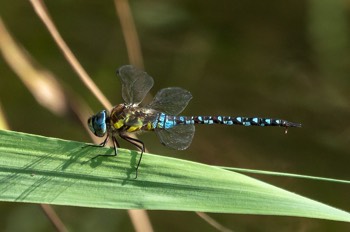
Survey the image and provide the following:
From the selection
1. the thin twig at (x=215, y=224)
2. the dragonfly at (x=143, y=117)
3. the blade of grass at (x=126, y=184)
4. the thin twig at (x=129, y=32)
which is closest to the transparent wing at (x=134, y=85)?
the dragonfly at (x=143, y=117)

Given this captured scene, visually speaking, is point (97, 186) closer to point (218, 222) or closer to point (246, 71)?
point (218, 222)

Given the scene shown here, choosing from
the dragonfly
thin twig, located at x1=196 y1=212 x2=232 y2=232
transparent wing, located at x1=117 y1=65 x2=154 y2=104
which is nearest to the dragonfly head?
the dragonfly

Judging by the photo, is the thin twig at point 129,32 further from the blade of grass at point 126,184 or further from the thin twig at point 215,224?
the blade of grass at point 126,184

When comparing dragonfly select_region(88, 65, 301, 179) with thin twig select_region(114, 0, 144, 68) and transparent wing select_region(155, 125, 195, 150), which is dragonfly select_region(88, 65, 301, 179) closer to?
transparent wing select_region(155, 125, 195, 150)

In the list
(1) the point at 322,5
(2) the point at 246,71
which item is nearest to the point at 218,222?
(2) the point at 246,71

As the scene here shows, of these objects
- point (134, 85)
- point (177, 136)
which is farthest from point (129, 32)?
point (177, 136)
